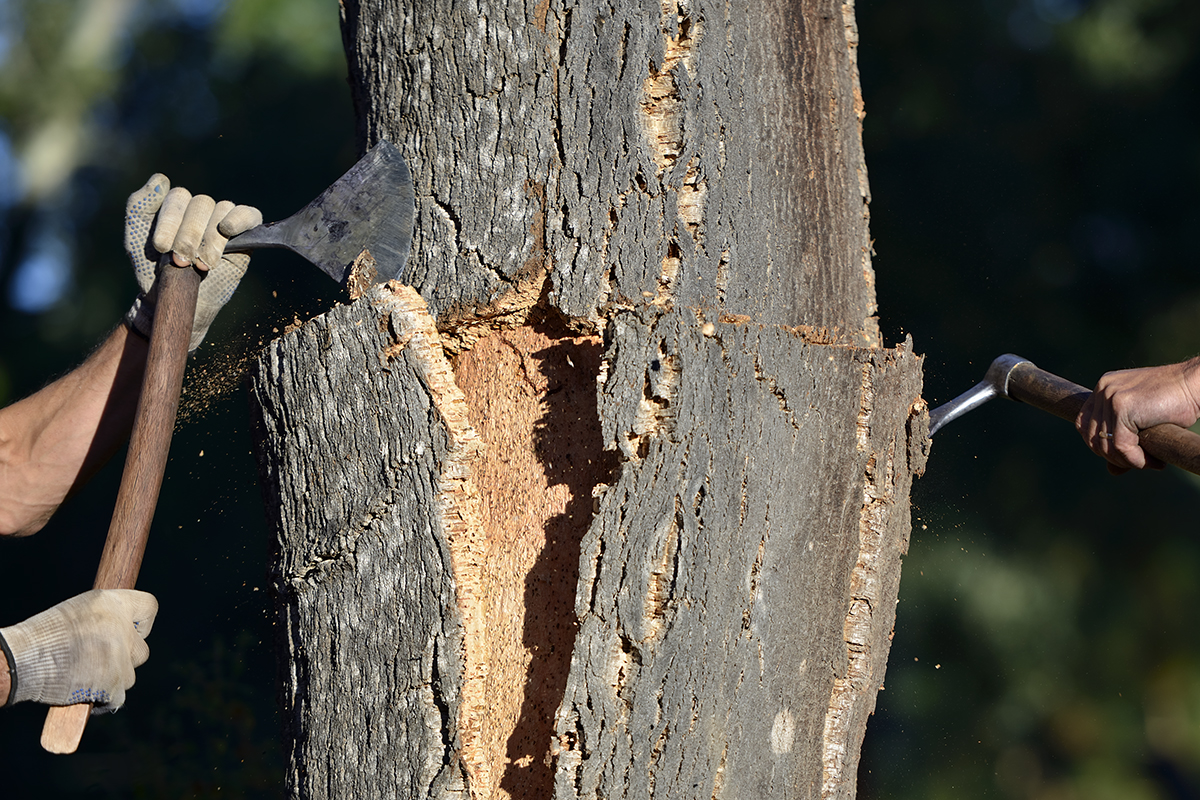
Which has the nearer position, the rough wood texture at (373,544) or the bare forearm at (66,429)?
the rough wood texture at (373,544)

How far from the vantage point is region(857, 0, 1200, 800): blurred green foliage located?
405 cm

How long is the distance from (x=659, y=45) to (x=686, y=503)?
0.69 m

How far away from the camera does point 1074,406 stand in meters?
1.69

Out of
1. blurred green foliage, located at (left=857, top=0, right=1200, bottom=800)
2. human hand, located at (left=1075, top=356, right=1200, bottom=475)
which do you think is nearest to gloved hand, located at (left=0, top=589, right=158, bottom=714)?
human hand, located at (left=1075, top=356, right=1200, bottom=475)

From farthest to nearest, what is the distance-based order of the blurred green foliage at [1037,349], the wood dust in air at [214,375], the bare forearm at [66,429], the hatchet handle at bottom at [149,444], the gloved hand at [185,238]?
the blurred green foliage at [1037,349] < the wood dust in air at [214,375] < the bare forearm at [66,429] < the gloved hand at [185,238] < the hatchet handle at bottom at [149,444]

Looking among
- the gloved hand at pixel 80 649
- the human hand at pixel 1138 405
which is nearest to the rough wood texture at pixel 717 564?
the human hand at pixel 1138 405

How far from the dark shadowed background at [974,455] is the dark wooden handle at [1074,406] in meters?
2.34

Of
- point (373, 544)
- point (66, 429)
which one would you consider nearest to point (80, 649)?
point (373, 544)

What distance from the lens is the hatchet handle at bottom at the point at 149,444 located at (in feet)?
4.68

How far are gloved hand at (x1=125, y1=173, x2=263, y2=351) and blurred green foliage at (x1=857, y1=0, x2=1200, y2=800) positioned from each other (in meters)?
3.29

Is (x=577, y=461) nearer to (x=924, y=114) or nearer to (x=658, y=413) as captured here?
(x=658, y=413)

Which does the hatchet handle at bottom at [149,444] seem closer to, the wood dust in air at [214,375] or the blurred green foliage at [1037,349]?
the wood dust in air at [214,375]

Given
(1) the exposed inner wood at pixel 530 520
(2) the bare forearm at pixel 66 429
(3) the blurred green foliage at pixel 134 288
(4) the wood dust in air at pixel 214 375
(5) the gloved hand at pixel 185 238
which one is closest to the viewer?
(1) the exposed inner wood at pixel 530 520

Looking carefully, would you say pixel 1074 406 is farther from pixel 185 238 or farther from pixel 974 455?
pixel 974 455
